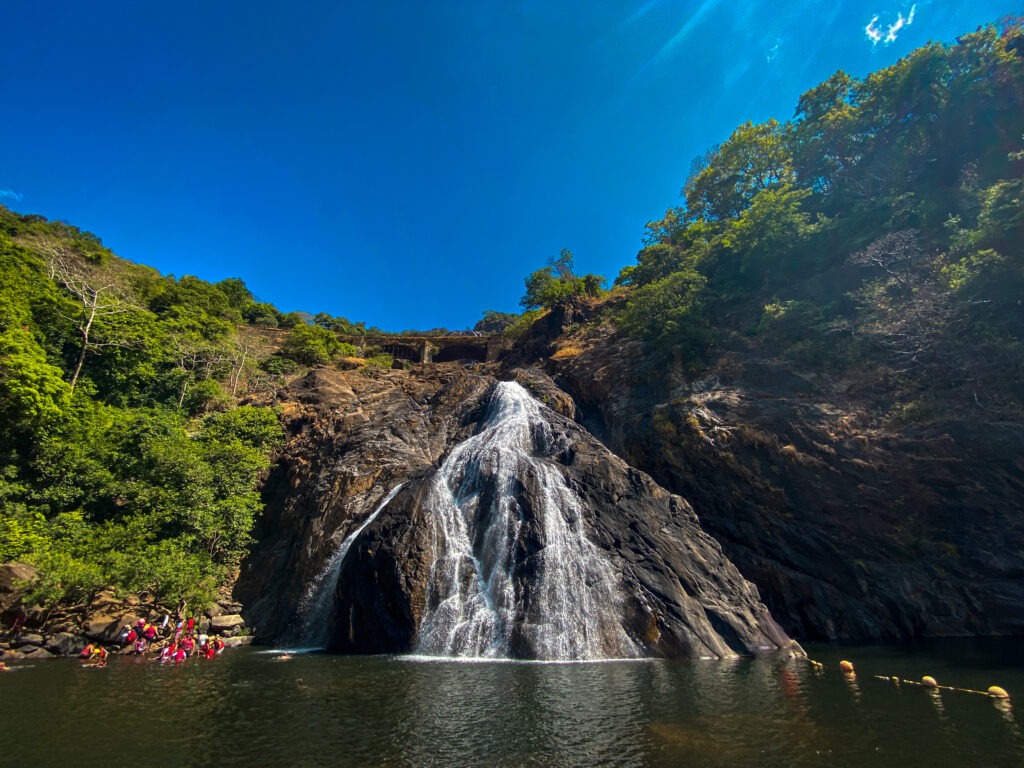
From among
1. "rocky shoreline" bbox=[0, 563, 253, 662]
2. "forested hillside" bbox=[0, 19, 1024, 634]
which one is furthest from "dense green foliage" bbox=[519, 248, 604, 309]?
"rocky shoreline" bbox=[0, 563, 253, 662]

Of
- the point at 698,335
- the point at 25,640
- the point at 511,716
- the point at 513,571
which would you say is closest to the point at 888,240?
the point at 698,335

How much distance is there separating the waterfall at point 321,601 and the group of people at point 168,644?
3664 millimetres

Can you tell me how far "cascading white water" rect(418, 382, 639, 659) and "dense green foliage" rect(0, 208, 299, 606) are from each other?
38.9 ft

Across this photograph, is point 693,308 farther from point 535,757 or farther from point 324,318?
point 324,318

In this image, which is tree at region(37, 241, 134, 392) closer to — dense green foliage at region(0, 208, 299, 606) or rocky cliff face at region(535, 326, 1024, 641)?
dense green foliage at region(0, 208, 299, 606)

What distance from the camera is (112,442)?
2928 cm

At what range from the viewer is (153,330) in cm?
4047

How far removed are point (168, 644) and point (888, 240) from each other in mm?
46869

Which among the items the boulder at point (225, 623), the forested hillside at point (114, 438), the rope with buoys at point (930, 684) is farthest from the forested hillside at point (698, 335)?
the rope with buoys at point (930, 684)

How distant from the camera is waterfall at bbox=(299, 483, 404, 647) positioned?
24.5m

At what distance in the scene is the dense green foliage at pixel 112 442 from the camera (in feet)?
74.9

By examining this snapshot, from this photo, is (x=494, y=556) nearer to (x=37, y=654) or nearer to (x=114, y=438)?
(x=37, y=654)

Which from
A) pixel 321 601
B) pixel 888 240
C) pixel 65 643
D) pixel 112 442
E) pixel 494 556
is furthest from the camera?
pixel 888 240

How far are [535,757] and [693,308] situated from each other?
34771mm
